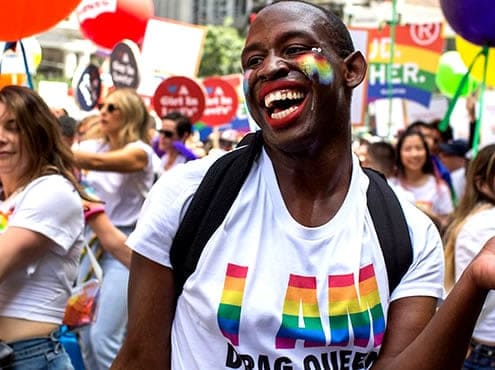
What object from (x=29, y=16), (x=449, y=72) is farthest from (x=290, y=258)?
(x=449, y=72)

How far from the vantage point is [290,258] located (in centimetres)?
226

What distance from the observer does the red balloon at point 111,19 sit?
9727 millimetres

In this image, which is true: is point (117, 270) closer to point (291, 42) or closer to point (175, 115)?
point (175, 115)

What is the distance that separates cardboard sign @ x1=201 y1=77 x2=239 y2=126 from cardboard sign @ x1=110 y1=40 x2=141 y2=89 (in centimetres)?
559

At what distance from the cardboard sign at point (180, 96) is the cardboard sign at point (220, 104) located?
13.6 feet

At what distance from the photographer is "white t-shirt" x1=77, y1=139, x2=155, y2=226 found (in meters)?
6.42

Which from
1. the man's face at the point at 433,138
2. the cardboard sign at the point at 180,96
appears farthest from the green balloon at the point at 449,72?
the cardboard sign at the point at 180,96

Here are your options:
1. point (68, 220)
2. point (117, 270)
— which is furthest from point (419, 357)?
point (117, 270)

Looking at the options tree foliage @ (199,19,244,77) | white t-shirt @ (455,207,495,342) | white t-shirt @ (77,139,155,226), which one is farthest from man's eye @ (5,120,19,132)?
tree foliage @ (199,19,244,77)

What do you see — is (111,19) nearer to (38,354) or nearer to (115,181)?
(115,181)

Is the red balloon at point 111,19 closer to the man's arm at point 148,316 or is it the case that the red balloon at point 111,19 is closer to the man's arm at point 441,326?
the man's arm at point 148,316

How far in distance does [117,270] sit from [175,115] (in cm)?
286

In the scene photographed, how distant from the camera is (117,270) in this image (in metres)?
5.90

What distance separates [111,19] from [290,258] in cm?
797
